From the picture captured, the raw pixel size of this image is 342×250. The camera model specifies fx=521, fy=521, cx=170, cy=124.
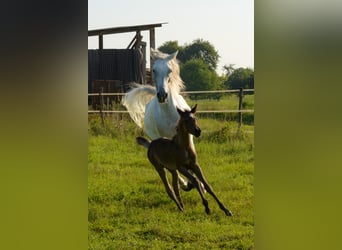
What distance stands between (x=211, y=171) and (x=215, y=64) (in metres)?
0.62

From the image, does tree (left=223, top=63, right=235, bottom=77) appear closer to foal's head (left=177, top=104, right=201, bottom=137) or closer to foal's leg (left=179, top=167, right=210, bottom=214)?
foal's head (left=177, top=104, right=201, bottom=137)

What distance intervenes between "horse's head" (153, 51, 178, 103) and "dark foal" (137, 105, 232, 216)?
13 centimetres

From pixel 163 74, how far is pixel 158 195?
2.34 ft

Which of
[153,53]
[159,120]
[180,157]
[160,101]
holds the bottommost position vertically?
[180,157]

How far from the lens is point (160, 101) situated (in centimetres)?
301

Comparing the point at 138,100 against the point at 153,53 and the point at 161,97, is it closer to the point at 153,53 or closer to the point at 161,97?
the point at 161,97

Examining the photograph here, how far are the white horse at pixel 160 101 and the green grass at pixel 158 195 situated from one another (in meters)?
0.09

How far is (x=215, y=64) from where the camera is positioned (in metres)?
3.01

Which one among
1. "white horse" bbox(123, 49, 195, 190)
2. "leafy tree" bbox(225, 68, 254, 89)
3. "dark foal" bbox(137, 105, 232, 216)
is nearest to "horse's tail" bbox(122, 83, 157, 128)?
"white horse" bbox(123, 49, 195, 190)

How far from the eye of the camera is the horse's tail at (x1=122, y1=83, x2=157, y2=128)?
308 cm

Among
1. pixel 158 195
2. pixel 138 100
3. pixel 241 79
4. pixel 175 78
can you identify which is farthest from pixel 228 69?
pixel 158 195
